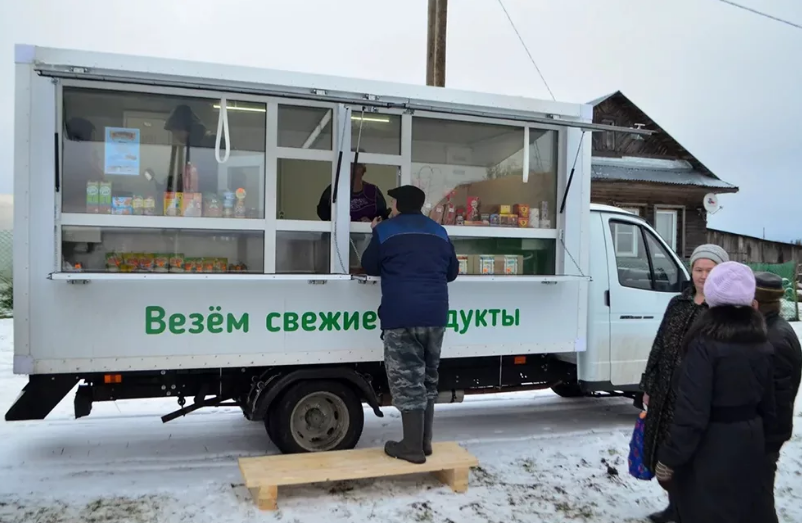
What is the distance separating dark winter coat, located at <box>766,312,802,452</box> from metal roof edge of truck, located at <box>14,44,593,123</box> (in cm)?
242

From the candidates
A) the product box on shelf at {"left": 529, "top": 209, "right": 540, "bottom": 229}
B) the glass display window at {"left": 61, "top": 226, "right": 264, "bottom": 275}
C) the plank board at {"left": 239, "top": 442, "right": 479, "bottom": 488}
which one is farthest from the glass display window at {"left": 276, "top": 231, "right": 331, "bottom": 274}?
the product box on shelf at {"left": 529, "top": 209, "right": 540, "bottom": 229}

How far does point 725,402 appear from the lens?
113 inches

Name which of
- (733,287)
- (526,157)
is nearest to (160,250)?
(526,157)

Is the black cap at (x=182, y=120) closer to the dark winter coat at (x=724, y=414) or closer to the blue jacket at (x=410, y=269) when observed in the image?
the blue jacket at (x=410, y=269)

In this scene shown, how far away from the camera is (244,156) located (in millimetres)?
4711

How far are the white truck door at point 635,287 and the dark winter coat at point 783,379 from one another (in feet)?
8.28

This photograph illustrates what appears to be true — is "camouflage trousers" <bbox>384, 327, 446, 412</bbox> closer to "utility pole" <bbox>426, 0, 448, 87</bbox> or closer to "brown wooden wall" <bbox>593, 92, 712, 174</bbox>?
"utility pole" <bbox>426, 0, 448, 87</bbox>

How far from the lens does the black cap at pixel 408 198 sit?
4.54 metres

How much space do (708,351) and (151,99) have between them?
3.64 metres

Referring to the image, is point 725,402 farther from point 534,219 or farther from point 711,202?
point 711,202

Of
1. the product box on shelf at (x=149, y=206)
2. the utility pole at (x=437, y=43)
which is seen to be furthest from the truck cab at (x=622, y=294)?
the utility pole at (x=437, y=43)

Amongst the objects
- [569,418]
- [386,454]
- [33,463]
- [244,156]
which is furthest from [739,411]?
[33,463]

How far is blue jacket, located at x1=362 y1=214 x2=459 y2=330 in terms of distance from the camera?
4344mm

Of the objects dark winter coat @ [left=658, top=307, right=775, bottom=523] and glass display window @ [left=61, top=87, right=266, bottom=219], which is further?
glass display window @ [left=61, top=87, right=266, bottom=219]
